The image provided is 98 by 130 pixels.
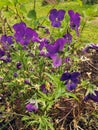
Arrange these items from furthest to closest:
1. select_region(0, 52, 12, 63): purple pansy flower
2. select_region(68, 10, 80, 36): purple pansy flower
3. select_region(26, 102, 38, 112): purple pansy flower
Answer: select_region(0, 52, 12, 63): purple pansy flower → select_region(68, 10, 80, 36): purple pansy flower → select_region(26, 102, 38, 112): purple pansy flower

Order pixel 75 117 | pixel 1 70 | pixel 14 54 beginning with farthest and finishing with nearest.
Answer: pixel 1 70 < pixel 75 117 < pixel 14 54

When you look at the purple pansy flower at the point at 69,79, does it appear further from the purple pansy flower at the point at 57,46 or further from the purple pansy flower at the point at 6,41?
the purple pansy flower at the point at 6,41

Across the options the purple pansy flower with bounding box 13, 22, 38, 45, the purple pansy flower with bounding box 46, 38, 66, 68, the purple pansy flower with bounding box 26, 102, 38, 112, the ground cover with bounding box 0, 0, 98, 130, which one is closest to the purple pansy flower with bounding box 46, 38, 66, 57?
the purple pansy flower with bounding box 46, 38, 66, 68

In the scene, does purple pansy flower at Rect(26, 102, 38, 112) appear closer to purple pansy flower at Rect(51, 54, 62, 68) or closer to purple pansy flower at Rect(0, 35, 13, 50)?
purple pansy flower at Rect(51, 54, 62, 68)

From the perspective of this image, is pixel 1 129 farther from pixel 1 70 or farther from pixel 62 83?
pixel 62 83

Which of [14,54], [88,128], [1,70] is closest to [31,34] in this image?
[14,54]

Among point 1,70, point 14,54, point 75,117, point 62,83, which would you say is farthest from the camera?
point 1,70

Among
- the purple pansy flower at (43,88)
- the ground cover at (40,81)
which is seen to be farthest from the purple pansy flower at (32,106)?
the purple pansy flower at (43,88)

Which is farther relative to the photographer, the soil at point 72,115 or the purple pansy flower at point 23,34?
the soil at point 72,115
